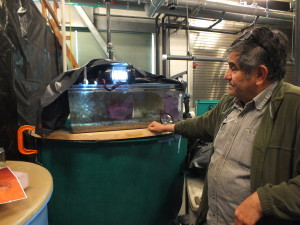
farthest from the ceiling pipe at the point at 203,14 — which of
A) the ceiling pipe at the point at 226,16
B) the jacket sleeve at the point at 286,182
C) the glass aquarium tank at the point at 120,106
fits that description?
the jacket sleeve at the point at 286,182

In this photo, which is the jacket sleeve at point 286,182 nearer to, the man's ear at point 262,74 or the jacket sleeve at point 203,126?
the man's ear at point 262,74

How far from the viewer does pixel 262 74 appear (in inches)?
32.9

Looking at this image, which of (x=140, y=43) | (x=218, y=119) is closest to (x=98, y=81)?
(x=218, y=119)

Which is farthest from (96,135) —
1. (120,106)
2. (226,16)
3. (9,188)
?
(226,16)

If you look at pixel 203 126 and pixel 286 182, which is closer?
pixel 286 182

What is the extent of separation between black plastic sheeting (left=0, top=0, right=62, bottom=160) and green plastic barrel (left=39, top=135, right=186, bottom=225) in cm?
27

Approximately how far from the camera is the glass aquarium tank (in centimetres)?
114

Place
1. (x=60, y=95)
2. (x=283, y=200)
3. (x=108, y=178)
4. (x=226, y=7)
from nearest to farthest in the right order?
(x=283, y=200)
(x=60, y=95)
(x=108, y=178)
(x=226, y=7)

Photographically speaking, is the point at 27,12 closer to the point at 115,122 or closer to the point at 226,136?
the point at 115,122

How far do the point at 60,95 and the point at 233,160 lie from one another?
3.04 ft

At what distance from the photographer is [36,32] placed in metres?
1.66

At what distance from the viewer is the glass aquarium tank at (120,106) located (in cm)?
114

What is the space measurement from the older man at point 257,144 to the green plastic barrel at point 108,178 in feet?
1.20

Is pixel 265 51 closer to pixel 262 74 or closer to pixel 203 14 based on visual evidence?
pixel 262 74
